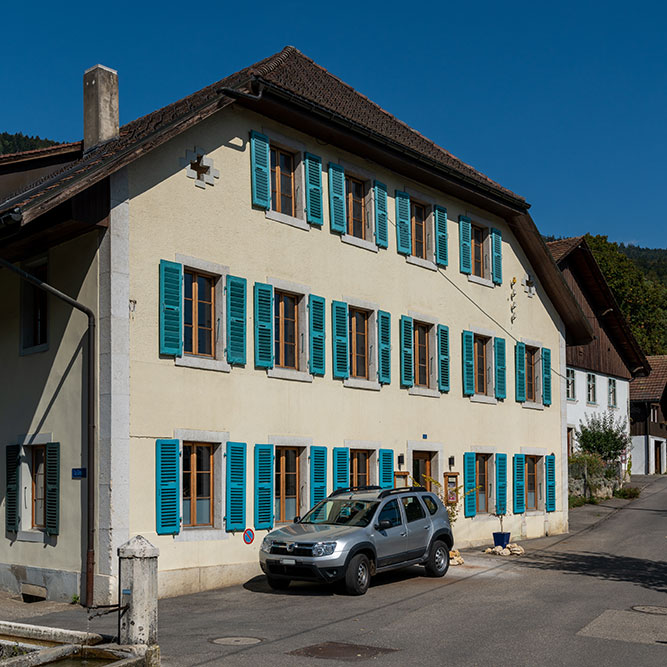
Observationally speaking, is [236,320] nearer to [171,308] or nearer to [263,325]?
[263,325]

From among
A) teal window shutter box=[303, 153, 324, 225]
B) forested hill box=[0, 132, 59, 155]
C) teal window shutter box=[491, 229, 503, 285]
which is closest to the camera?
teal window shutter box=[303, 153, 324, 225]

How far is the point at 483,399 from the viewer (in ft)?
79.3

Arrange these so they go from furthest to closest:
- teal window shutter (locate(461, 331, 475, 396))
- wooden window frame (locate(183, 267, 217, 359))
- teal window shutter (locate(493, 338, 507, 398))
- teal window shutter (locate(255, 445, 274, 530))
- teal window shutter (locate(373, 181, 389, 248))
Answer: teal window shutter (locate(493, 338, 507, 398)) < teal window shutter (locate(461, 331, 475, 396)) < teal window shutter (locate(373, 181, 389, 248)) < teal window shutter (locate(255, 445, 274, 530)) < wooden window frame (locate(183, 267, 217, 359))

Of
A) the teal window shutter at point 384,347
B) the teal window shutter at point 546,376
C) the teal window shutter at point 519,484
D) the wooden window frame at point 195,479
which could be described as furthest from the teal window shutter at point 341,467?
the teal window shutter at point 546,376

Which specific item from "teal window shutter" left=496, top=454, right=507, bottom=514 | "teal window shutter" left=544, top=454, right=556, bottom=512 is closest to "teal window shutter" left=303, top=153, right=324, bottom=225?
"teal window shutter" left=496, top=454, right=507, bottom=514

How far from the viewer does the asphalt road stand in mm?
10195

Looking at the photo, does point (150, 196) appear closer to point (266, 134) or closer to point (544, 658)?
point (266, 134)

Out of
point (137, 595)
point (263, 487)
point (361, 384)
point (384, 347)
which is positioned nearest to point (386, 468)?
point (361, 384)

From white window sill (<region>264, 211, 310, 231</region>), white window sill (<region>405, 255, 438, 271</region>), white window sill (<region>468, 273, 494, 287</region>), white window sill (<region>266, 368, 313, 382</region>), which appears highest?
white window sill (<region>264, 211, 310, 231</region>)

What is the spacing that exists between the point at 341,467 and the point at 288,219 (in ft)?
16.8

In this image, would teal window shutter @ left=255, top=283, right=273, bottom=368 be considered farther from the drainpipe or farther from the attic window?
the drainpipe

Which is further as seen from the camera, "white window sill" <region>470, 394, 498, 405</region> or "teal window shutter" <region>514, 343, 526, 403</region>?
"teal window shutter" <region>514, 343, 526, 403</region>

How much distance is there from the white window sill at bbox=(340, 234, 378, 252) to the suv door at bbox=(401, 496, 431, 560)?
5805 mm

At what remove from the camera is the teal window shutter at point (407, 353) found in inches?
837
